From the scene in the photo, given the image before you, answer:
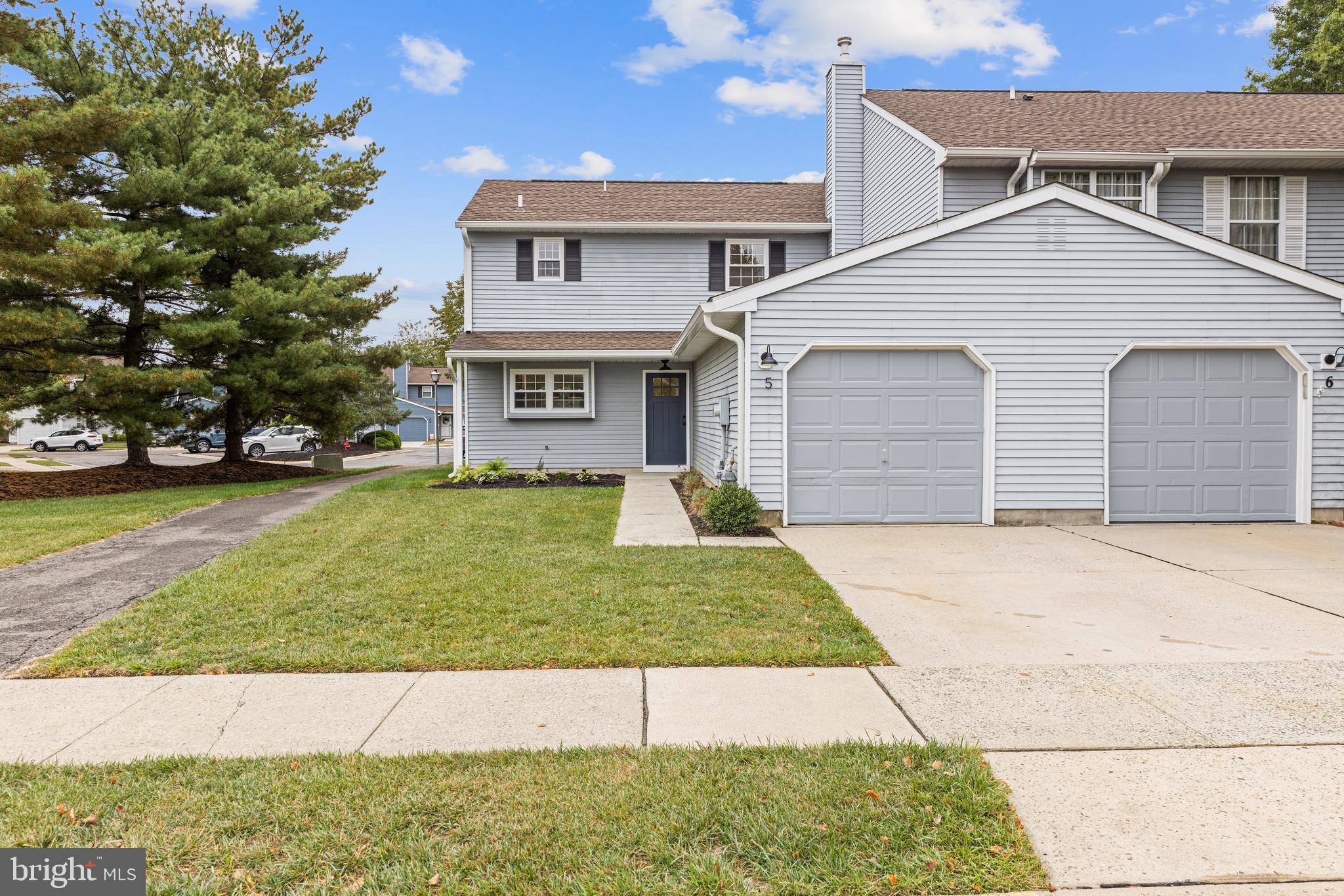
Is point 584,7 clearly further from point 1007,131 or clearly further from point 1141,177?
point 1141,177

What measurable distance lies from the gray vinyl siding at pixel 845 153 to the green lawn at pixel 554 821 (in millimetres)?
13803

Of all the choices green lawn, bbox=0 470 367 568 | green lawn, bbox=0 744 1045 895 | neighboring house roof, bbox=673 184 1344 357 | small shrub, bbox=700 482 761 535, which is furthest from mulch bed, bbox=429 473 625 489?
green lawn, bbox=0 744 1045 895

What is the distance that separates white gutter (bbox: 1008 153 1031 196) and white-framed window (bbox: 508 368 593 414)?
28.8 ft

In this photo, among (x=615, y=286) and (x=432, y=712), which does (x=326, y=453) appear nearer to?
(x=615, y=286)

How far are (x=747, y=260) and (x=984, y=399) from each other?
7.96m

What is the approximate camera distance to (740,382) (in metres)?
9.19

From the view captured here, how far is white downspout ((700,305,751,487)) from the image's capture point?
908 centimetres

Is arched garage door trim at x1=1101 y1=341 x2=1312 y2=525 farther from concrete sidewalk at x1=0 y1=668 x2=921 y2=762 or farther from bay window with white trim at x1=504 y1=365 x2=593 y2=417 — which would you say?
bay window with white trim at x1=504 y1=365 x2=593 y2=417

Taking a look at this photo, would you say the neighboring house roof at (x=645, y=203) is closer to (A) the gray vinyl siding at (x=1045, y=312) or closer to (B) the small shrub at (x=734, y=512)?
(A) the gray vinyl siding at (x=1045, y=312)

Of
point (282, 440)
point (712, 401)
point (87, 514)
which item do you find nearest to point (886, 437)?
point (712, 401)

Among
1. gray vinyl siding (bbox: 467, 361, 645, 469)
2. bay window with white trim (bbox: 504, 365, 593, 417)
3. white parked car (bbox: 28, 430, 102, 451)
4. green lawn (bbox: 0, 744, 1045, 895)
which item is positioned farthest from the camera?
white parked car (bbox: 28, 430, 102, 451)

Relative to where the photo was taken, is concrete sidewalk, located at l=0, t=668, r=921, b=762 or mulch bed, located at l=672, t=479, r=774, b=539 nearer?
concrete sidewalk, located at l=0, t=668, r=921, b=762

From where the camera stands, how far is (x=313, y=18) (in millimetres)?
19547

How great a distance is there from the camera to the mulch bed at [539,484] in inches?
521
